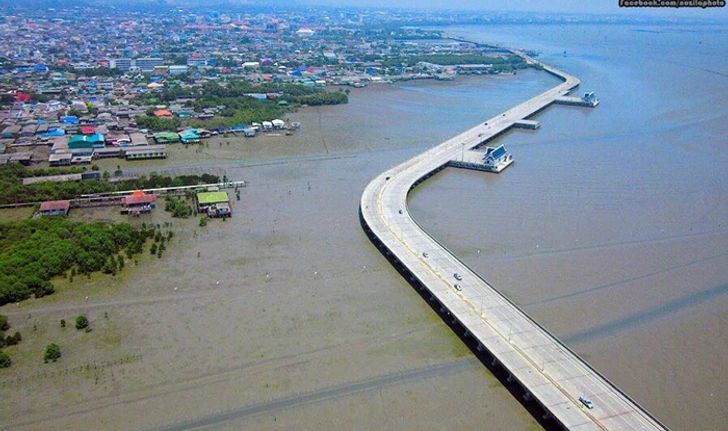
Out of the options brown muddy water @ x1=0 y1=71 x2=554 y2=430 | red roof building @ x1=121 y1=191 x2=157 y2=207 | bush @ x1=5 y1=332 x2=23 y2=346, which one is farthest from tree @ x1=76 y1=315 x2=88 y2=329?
red roof building @ x1=121 y1=191 x2=157 y2=207

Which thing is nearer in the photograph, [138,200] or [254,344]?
[254,344]

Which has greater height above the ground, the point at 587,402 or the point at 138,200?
the point at 587,402

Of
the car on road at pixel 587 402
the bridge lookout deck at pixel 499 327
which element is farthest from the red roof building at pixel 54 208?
the car on road at pixel 587 402

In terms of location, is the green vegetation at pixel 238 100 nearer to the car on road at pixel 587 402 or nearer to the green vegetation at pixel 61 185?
the green vegetation at pixel 61 185

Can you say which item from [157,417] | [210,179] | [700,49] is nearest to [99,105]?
[210,179]

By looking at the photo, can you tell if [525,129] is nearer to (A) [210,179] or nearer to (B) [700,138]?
(B) [700,138]

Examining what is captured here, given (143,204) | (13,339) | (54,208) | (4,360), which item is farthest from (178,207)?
(4,360)

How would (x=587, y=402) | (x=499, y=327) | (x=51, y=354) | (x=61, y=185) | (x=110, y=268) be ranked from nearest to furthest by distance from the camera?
(x=587, y=402), (x=51, y=354), (x=499, y=327), (x=110, y=268), (x=61, y=185)

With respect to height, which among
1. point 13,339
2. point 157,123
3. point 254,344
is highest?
point 157,123

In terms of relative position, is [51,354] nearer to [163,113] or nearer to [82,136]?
[82,136]
